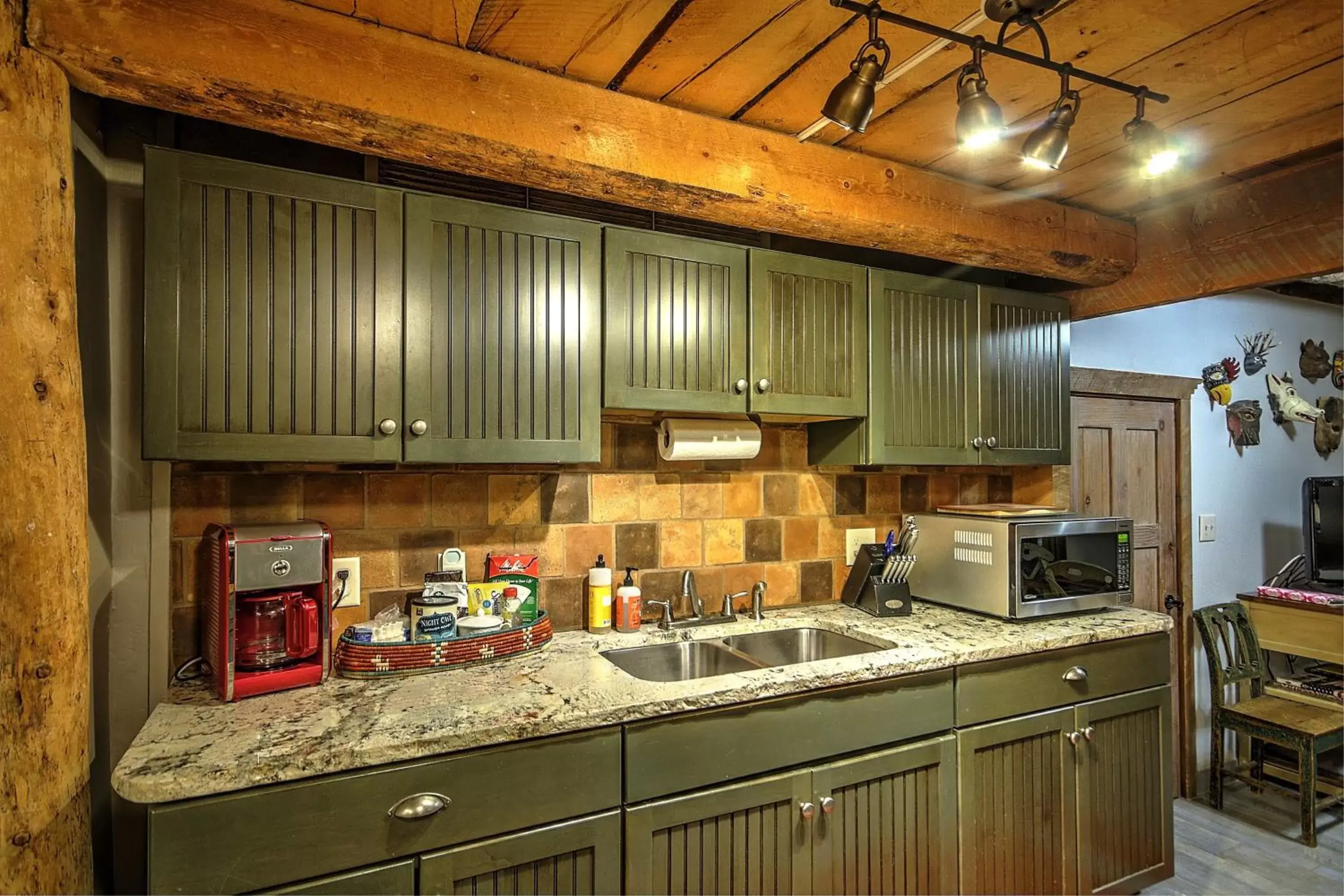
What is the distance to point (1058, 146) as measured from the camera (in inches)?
58.6

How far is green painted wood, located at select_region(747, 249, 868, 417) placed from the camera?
84.0 inches

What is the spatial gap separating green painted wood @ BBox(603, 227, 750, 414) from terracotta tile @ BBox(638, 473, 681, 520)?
0.36 m

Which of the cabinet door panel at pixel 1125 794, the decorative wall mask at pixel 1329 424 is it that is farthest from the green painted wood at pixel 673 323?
the decorative wall mask at pixel 1329 424

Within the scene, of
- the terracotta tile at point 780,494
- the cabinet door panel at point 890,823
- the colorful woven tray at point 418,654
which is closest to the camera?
the colorful woven tray at point 418,654

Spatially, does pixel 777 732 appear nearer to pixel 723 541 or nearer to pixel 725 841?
pixel 725 841

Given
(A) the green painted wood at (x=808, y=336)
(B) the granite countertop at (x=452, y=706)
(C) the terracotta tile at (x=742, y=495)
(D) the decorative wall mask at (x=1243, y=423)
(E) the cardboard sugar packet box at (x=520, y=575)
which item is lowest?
(B) the granite countertop at (x=452, y=706)

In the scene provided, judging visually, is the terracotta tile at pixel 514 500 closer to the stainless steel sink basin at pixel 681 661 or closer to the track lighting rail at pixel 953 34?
the stainless steel sink basin at pixel 681 661

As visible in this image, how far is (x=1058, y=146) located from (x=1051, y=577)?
143 centimetres

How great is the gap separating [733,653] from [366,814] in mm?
1123

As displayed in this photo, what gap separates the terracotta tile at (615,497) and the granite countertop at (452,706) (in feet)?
1.20

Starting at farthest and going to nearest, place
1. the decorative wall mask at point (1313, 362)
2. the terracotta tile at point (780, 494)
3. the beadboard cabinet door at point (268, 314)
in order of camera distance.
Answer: the decorative wall mask at point (1313, 362)
the terracotta tile at point (780, 494)
the beadboard cabinet door at point (268, 314)

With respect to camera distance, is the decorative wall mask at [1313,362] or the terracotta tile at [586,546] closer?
the terracotta tile at [586,546]

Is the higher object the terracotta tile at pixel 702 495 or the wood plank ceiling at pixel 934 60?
the wood plank ceiling at pixel 934 60

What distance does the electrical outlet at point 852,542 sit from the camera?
106 inches
